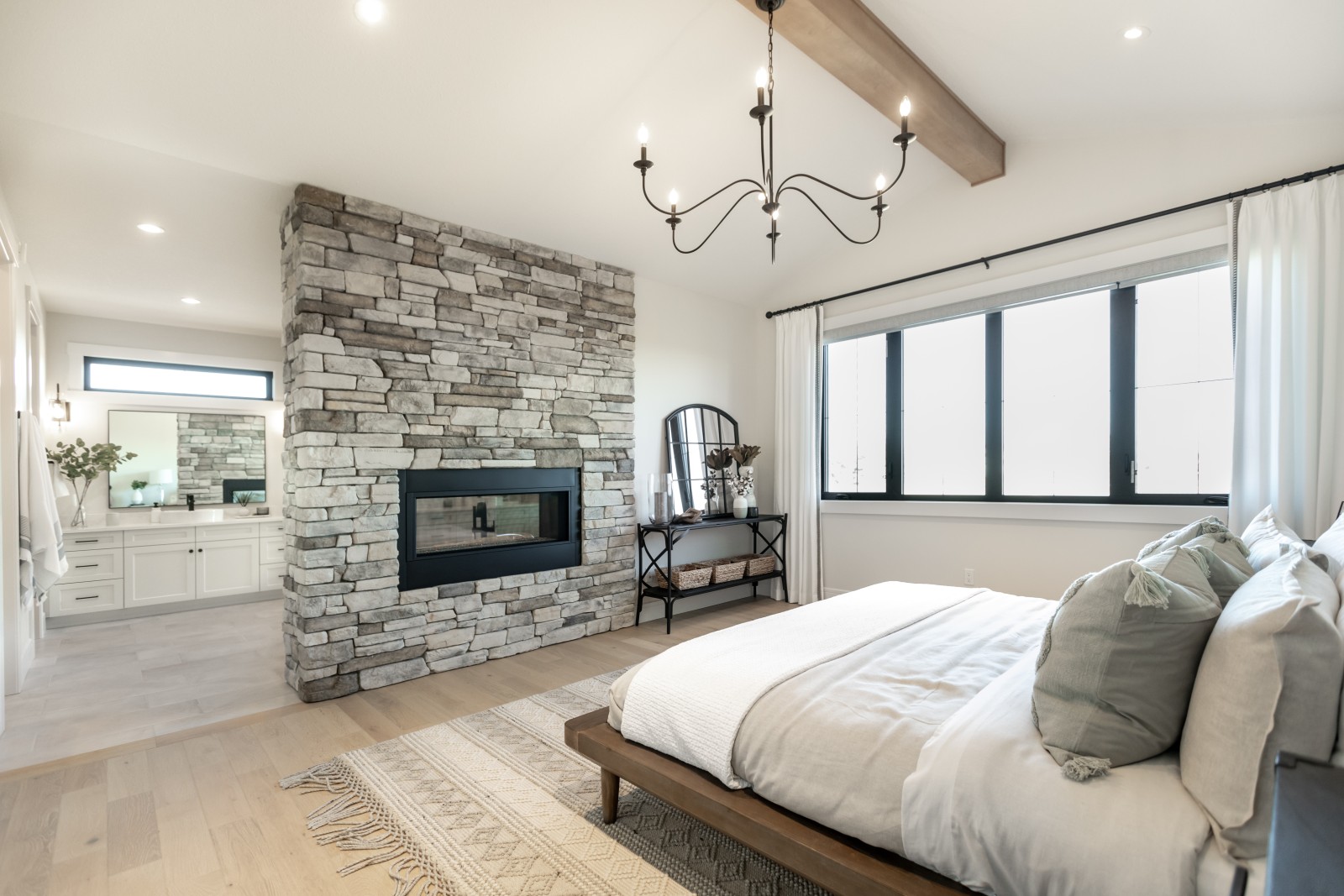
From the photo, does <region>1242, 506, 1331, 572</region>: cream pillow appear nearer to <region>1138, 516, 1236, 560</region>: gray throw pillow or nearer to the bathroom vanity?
<region>1138, 516, 1236, 560</region>: gray throw pillow

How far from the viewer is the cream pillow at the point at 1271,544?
158cm

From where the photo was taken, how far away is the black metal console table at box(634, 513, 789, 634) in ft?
14.3

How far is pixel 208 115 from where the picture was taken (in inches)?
103

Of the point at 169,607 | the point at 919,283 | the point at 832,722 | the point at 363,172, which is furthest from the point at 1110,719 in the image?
the point at 169,607

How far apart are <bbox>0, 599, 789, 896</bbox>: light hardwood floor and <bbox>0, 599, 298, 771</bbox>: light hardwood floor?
7.7 inches

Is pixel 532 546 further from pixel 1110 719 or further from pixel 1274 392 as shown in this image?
pixel 1274 392

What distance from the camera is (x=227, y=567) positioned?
17.0ft

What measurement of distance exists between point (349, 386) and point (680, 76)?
2.19 m

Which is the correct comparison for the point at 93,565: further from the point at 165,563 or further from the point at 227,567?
the point at 227,567

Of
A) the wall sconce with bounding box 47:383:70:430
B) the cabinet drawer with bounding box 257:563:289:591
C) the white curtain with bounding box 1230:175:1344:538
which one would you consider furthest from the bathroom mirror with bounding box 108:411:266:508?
the white curtain with bounding box 1230:175:1344:538

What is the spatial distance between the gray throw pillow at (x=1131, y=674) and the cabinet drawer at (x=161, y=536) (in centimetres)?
586

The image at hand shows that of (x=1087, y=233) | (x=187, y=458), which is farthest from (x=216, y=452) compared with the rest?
(x=1087, y=233)

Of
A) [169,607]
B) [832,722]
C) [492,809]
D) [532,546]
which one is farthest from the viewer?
[169,607]

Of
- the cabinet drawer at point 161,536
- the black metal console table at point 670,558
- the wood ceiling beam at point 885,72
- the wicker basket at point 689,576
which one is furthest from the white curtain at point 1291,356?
the cabinet drawer at point 161,536
